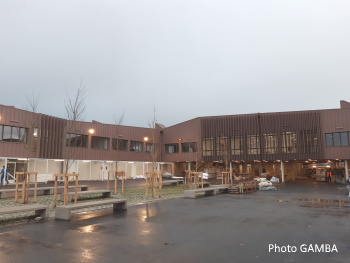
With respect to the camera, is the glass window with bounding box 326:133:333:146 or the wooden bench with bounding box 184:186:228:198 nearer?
the wooden bench with bounding box 184:186:228:198

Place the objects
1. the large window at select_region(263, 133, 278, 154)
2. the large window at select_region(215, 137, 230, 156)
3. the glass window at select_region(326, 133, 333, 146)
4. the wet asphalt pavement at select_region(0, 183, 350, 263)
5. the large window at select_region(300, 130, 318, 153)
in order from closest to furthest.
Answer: the wet asphalt pavement at select_region(0, 183, 350, 263) < the glass window at select_region(326, 133, 333, 146) < the large window at select_region(300, 130, 318, 153) < the large window at select_region(263, 133, 278, 154) < the large window at select_region(215, 137, 230, 156)

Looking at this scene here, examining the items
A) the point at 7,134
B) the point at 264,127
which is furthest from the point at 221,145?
the point at 7,134

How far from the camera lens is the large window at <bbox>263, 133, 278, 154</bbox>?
37.1m

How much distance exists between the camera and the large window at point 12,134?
27188mm

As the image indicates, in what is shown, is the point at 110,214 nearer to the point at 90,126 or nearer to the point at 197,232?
the point at 197,232

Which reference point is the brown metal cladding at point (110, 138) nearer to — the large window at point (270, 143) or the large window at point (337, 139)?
the large window at point (270, 143)

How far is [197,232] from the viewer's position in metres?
6.88

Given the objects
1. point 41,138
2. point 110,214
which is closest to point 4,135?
point 41,138

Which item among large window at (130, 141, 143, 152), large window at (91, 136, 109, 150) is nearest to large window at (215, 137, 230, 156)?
large window at (130, 141, 143, 152)

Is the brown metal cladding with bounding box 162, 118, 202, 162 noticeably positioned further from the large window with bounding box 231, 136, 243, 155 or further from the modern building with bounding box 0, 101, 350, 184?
the large window with bounding box 231, 136, 243, 155

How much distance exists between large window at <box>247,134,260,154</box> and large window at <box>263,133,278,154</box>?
102 cm

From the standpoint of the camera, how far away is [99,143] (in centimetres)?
3825

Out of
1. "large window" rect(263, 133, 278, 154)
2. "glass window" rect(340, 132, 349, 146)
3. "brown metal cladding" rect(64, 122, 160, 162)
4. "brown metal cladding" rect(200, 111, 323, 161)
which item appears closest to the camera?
"glass window" rect(340, 132, 349, 146)

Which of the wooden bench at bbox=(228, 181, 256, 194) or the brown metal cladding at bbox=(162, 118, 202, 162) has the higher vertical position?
the brown metal cladding at bbox=(162, 118, 202, 162)
